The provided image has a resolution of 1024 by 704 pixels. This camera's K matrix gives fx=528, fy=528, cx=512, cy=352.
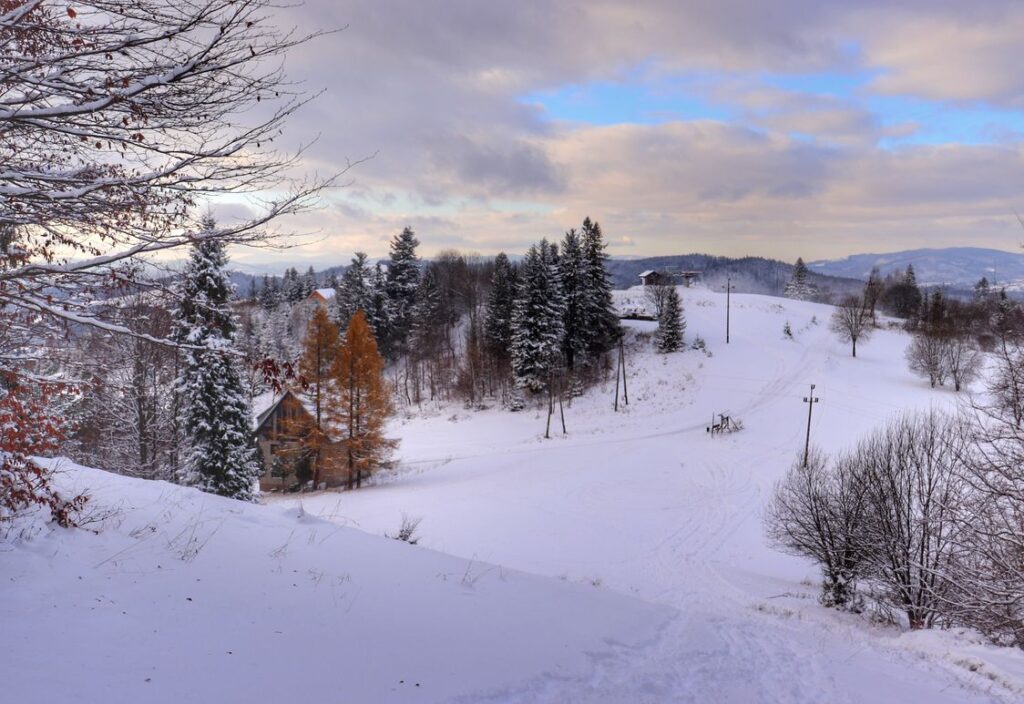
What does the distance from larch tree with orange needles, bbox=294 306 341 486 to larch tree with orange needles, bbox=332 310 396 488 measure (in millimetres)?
471

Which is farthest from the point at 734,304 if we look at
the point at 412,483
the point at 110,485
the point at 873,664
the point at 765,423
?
the point at 110,485

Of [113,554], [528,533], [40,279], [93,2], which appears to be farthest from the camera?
[528,533]

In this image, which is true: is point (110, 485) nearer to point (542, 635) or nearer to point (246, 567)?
point (246, 567)

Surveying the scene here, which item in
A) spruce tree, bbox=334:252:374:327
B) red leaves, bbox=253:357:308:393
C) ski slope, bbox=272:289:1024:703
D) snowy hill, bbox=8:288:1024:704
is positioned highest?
spruce tree, bbox=334:252:374:327

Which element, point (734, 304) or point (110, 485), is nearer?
point (110, 485)

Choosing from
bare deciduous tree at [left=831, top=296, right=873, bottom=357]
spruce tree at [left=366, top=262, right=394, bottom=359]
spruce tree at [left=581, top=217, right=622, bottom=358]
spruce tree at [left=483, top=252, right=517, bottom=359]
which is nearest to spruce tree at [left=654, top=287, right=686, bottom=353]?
spruce tree at [left=581, top=217, right=622, bottom=358]

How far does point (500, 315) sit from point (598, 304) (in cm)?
1047

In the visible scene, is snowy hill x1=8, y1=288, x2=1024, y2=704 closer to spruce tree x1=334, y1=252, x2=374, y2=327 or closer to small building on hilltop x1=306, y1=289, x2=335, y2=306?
spruce tree x1=334, y1=252, x2=374, y2=327

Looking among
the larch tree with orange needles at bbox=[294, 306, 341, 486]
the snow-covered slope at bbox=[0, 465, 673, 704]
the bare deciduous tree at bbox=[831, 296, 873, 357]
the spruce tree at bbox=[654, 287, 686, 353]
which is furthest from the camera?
the bare deciduous tree at bbox=[831, 296, 873, 357]

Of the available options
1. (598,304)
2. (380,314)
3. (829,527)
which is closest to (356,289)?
(380,314)

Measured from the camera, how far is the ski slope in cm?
689

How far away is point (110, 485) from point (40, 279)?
5115mm

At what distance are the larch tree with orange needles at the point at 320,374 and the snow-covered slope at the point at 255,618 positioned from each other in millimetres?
21474

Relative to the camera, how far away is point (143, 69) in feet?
12.6
